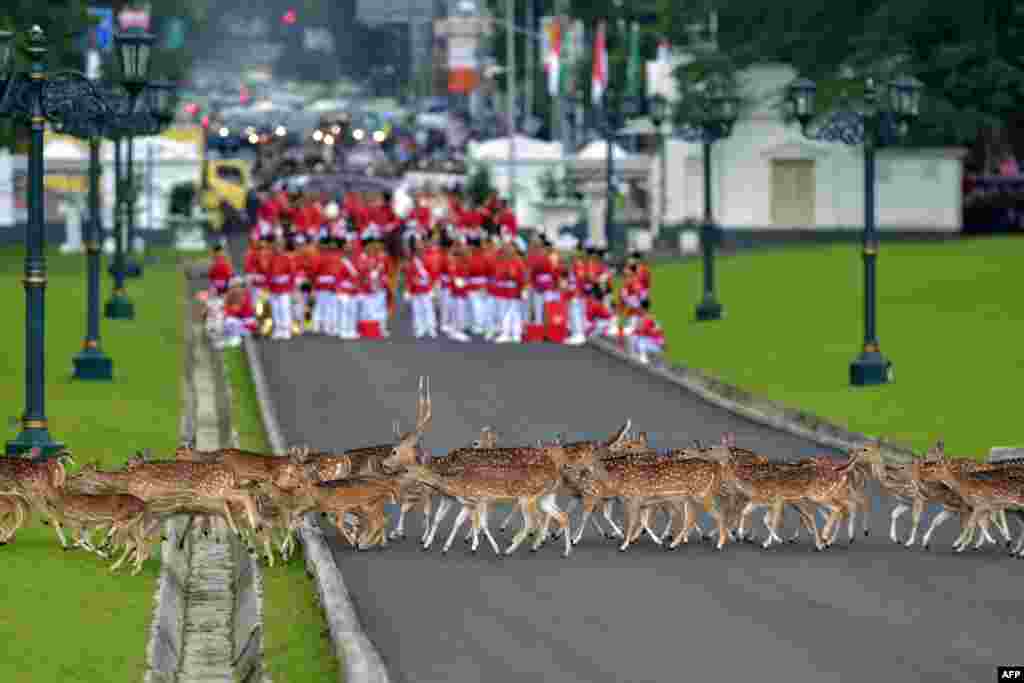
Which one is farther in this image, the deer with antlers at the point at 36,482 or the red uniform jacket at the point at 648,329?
the red uniform jacket at the point at 648,329

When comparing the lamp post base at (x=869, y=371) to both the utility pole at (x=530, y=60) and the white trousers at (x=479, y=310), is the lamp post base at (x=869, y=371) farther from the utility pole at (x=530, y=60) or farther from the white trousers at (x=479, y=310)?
the utility pole at (x=530, y=60)

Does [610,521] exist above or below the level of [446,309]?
below

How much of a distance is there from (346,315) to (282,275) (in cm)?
134

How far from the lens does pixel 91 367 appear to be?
35.8 m

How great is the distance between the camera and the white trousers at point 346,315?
44781 millimetres

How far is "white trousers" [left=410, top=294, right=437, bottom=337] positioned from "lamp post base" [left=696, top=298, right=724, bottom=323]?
484 cm

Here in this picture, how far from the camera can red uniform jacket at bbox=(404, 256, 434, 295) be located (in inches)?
1774

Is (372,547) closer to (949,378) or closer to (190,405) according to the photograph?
(190,405)

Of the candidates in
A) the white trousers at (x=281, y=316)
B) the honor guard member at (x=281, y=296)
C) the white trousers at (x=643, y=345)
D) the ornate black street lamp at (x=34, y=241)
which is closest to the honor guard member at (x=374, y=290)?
the honor guard member at (x=281, y=296)

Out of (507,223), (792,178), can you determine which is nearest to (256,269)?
(507,223)

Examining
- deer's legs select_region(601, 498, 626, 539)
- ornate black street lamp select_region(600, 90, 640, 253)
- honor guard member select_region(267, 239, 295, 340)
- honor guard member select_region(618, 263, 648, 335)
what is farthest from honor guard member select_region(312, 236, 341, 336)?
deer's legs select_region(601, 498, 626, 539)

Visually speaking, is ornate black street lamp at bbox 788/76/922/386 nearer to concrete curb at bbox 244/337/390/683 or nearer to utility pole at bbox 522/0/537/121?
concrete curb at bbox 244/337/390/683

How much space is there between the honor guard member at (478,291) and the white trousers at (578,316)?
1.75 metres

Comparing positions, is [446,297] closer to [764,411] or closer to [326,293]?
[326,293]
